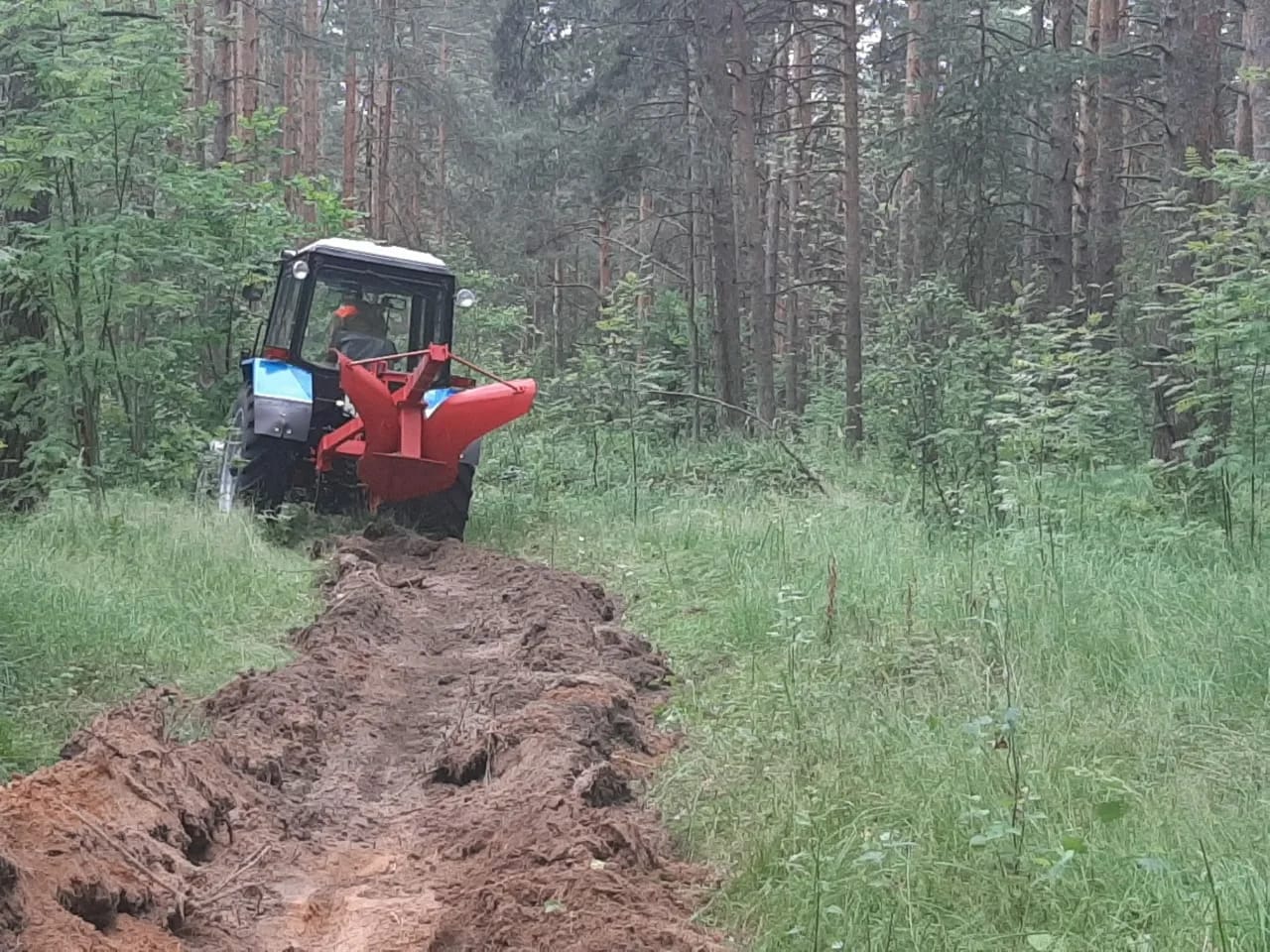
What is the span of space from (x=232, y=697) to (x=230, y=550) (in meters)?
2.76

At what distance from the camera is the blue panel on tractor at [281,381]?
961 centimetres

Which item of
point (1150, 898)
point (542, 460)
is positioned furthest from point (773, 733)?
point (542, 460)

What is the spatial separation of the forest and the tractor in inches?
20.9

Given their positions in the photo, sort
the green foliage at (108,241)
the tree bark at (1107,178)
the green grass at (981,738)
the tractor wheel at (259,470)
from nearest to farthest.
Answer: the green grass at (981,738) → the green foliage at (108,241) → the tractor wheel at (259,470) → the tree bark at (1107,178)

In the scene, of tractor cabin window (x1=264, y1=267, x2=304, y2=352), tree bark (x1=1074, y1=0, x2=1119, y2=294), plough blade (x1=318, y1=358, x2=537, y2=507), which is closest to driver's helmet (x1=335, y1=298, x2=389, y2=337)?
tractor cabin window (x1=264, y1=267, x2=304, y2=352)

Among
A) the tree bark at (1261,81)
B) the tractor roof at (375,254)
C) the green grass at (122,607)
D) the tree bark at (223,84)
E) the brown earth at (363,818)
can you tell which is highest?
the tree bark at (223,84)

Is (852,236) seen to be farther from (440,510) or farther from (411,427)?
(411,427)

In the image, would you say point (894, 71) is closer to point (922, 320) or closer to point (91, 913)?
point (922, 320)

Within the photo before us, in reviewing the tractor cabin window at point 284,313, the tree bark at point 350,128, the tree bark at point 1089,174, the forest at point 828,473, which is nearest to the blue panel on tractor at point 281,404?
the tractor cabin window at point 284,313

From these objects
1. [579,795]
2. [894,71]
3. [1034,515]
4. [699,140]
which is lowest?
[579,795]

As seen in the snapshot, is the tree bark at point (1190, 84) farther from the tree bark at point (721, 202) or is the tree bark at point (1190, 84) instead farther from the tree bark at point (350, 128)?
the tree bark at point (350, 128)

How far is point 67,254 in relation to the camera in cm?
942

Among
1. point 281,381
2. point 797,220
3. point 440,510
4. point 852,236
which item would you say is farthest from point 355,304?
point 797,220

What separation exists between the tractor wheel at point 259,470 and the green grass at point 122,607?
0.91m
